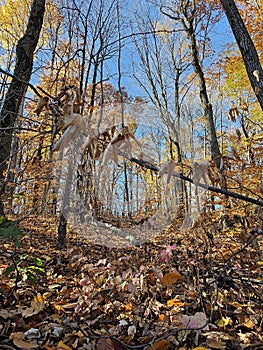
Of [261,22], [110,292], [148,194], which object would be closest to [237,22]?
[148,194]

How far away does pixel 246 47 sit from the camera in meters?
2.63

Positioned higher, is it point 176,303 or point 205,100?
point 205,100

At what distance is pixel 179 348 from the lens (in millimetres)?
1140

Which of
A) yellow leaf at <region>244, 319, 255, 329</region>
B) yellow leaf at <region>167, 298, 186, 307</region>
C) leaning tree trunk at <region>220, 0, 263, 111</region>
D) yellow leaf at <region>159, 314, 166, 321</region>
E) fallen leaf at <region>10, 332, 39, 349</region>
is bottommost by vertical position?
yellow leaf at <region>244, 319, 255, 329</region>

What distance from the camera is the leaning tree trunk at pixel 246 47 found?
2.54 m

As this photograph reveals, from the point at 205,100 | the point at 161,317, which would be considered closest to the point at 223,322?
the point at 161,317

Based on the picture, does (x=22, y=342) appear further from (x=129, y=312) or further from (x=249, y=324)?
(x=249, y=324)

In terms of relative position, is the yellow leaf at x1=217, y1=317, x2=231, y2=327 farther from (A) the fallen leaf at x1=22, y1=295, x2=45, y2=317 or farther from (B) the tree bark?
(B) the tree bark

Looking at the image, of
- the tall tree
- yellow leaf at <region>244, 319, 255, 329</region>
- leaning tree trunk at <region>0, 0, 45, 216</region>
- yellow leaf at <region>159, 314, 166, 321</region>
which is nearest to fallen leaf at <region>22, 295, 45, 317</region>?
yellow leaf at <region>159, 314, 166, 321</region>

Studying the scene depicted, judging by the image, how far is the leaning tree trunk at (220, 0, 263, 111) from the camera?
8.32 ft

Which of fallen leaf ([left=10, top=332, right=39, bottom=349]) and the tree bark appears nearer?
fallen leaf ([left=10, top=332, right=39, bottom=349])

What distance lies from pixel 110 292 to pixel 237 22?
3115 mm

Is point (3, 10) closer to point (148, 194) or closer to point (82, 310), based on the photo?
point (148, 194)

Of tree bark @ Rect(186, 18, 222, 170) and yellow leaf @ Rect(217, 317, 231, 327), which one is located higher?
tree bark @ Rect(186, 18, 222, 170)
